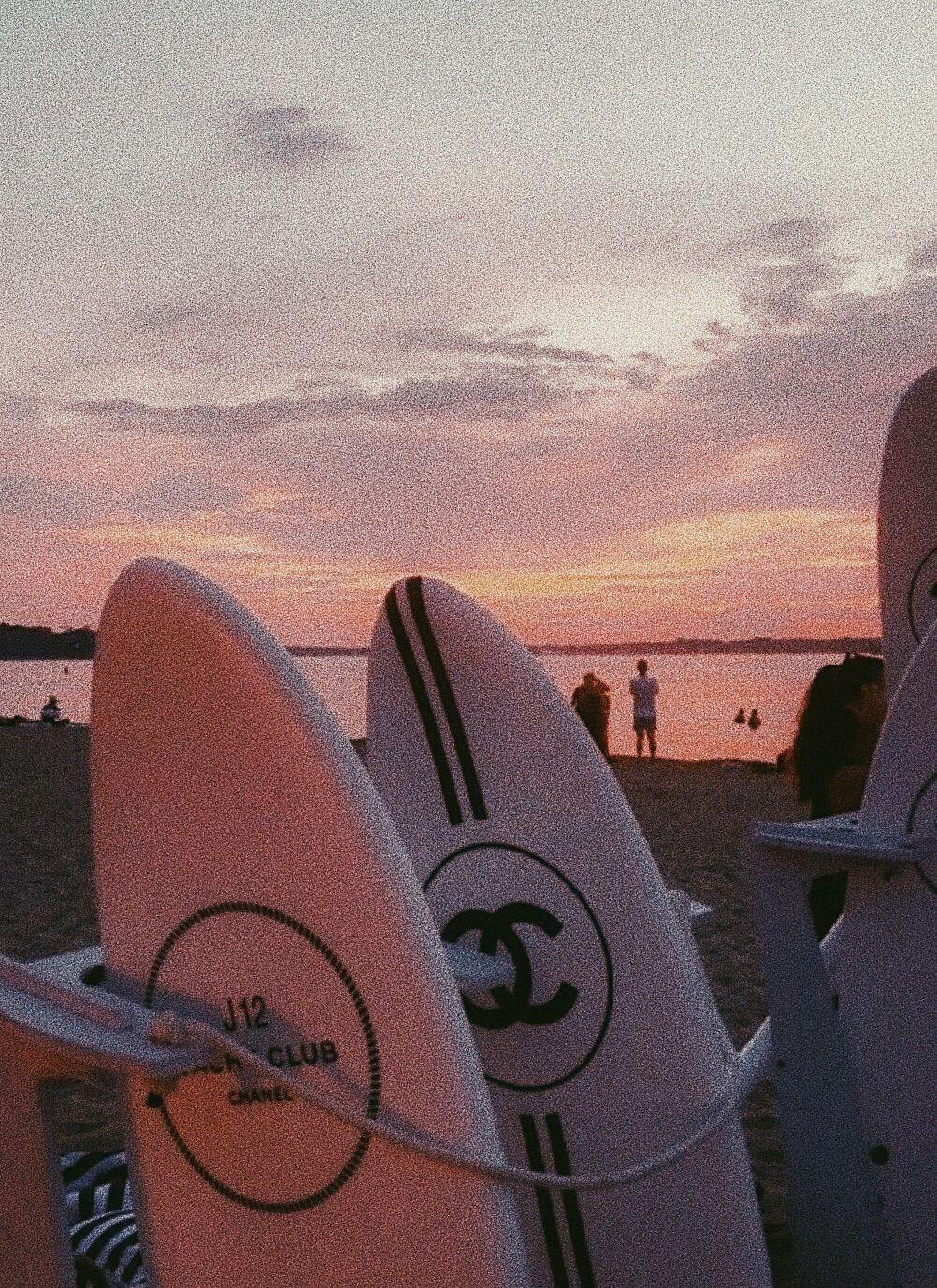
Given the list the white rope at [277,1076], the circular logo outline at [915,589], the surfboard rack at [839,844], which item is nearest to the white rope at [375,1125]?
the white rope at [277,1076]

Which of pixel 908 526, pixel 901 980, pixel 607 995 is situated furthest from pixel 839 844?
pixel 908 526

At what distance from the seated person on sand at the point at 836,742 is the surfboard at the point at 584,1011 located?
2.04m

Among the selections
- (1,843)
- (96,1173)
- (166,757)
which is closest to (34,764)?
(1,843)

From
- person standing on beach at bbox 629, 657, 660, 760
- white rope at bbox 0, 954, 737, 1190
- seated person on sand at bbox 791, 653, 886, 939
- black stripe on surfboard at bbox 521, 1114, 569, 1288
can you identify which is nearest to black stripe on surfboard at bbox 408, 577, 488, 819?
black stripe on surfboard at bbox 521, 1114, 569, 1288

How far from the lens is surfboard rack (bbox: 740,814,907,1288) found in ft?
10.7

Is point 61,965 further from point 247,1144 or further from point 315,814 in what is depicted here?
point 315,814

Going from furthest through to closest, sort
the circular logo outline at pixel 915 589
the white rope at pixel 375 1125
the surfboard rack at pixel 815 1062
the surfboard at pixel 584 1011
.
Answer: the circular logo outline at pixel 915 589 → the surfboard rack at pixel 815 1062 → the surfboard at pixel 584 1011 → the white rope at pixel 375 1125

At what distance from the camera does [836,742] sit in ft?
15.8

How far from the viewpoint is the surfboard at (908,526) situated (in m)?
4.15

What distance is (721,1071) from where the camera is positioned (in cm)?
258

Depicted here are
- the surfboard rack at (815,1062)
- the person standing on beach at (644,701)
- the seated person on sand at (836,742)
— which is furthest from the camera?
the person standing on beach at (644,701)

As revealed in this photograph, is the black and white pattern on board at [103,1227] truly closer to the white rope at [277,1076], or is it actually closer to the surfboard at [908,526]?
the white rope at [277,1076]

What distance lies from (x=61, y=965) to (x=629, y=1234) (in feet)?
3.88

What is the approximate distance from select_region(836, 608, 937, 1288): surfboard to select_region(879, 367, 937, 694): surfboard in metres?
0.94
